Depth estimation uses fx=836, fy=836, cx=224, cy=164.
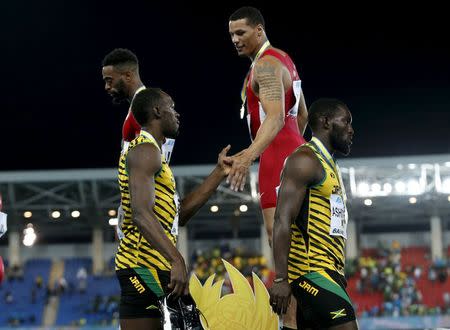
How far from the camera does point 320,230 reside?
204 inches

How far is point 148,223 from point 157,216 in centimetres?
28

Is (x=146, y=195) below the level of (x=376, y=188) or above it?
below

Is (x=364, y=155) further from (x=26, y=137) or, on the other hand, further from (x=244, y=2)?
(x=26, y=137)

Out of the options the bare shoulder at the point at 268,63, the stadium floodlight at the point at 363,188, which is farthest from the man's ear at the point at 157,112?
the stadium floodlight at the point at 363,188

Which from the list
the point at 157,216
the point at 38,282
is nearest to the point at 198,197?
the point at 157,216

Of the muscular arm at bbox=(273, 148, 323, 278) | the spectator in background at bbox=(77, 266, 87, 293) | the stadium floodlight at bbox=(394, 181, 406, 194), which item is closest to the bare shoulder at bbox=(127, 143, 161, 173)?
the muscular arm at bbox=(273, 148, 323, 278)

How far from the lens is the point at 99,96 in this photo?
1391 inches

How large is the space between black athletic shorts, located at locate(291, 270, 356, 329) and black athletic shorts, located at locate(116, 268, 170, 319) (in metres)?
0.83

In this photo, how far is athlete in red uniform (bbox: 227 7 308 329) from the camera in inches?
240

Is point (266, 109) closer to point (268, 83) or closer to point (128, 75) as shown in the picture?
point (268, 83)

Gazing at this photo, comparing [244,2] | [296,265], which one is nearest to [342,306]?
[296,265]

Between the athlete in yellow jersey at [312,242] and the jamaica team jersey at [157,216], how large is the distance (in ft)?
2.27

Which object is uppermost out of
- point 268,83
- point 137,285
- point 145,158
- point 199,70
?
point 199,70

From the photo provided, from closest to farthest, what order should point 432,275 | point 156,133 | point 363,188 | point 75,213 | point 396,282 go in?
point 156,133
point 363,188
point 396,282
point 432,275
point 75,213
